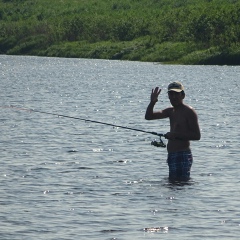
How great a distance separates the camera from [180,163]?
58.7ft

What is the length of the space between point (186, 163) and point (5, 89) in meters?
41.4

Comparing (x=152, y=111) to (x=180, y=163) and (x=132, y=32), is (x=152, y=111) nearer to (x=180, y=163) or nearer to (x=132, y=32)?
(x=180, y=163)

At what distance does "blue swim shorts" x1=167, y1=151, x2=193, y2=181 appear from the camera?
17.8 meters

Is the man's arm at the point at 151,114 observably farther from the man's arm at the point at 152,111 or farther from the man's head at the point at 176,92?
the man's head at the point at 176,92

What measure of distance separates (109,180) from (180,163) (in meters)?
2.54

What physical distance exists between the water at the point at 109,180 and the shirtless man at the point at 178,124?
667 millimetres

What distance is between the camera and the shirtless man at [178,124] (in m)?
17.2

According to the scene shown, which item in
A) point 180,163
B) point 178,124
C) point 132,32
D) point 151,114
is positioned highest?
point 132,32

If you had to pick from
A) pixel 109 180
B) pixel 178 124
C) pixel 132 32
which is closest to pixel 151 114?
pixel 178 124

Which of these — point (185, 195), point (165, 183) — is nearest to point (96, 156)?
point (165, 183)

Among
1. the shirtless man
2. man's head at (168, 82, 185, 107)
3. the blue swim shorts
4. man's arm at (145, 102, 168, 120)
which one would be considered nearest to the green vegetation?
the blue swim shorts

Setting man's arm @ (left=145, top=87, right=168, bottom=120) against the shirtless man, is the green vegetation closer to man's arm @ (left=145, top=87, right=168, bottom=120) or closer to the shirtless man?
the shirtless man

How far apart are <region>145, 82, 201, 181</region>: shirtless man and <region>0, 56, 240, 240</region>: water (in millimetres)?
667

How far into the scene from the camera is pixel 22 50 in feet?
464
